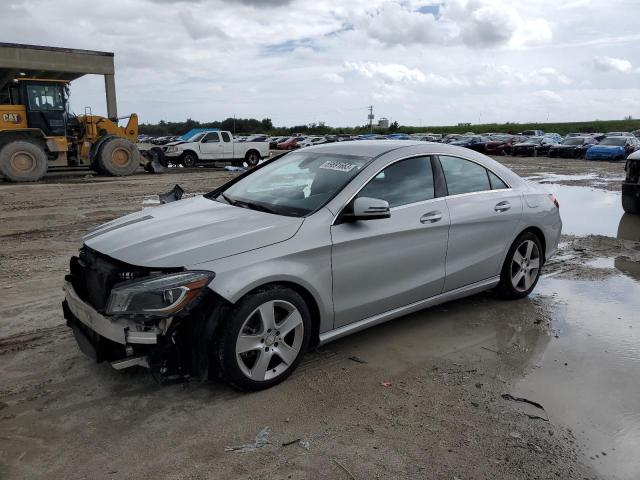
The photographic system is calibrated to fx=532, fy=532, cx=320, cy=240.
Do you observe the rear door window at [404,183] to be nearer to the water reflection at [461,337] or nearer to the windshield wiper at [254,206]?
the windshield wiper at [254,206]

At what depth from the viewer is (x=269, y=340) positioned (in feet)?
11.4

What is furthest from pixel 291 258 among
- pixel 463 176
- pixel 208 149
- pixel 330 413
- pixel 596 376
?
pixel 208 149

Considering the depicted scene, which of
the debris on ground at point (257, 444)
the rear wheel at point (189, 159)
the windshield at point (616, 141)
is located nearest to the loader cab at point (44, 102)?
the rear wheel at point (189, 159)

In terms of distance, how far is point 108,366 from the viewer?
12.7ft

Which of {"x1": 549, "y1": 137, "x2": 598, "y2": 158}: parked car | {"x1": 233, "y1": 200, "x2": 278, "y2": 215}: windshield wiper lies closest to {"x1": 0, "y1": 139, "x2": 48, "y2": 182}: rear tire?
{"x1": 233, "y1": 200, "x2": 278, "y2": 215}: windshield wiper

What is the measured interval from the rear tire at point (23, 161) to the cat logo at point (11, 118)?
706 millimetres

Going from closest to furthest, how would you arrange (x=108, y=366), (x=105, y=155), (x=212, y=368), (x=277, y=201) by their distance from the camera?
1. (x=212, y=368)
2. (x=108, y=366)
3. (x=277, y=201)
4. (x=105, y=155)

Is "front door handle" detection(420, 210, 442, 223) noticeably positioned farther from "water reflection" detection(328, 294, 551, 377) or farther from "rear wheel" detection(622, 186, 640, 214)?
"rear wheel" detection(622, 186, 640, 214)

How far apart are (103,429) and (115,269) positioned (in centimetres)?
95

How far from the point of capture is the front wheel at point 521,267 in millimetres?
5160

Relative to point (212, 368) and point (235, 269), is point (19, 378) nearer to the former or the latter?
point (212, 368)

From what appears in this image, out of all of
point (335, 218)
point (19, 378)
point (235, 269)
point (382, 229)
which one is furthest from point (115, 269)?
point (382, 229)

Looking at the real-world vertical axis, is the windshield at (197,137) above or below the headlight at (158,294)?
above

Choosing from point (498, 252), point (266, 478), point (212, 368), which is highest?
point (498, 252)
